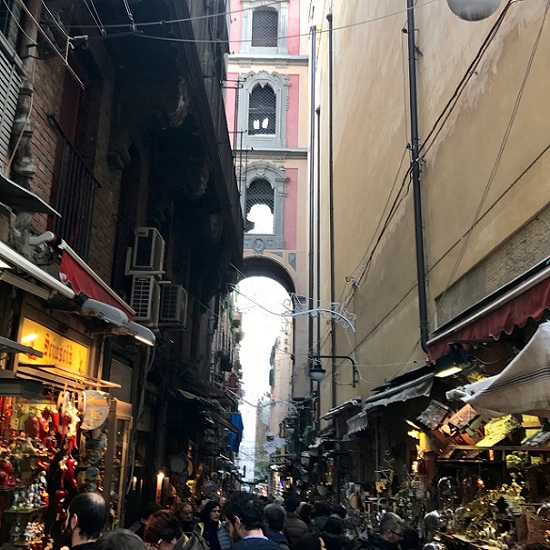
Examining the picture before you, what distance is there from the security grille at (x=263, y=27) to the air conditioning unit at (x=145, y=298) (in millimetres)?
26971

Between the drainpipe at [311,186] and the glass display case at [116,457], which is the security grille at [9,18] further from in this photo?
the drainpipe at [311,186]

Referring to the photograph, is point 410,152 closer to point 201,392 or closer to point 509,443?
point 509,443

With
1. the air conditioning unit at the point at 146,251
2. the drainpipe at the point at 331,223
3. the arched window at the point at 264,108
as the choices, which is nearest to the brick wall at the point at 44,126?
the air conditioning unit at the point at 146,251

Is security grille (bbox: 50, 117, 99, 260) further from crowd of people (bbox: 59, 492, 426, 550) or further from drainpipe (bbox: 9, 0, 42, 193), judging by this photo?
crowd of people (bbox: 59, 492, 426, 550)

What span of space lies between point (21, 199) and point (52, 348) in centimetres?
209

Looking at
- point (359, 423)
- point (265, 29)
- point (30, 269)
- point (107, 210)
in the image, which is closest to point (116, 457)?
point (107, 210)

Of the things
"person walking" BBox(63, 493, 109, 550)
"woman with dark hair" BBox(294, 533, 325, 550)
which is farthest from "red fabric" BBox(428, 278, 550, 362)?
"person walking" BBox(63, 493, 109, 550)

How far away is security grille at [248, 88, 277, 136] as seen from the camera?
32281 mm

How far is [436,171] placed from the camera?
909cm

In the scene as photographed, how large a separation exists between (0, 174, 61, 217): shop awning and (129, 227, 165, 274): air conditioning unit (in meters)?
4.66

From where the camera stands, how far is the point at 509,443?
6.43m

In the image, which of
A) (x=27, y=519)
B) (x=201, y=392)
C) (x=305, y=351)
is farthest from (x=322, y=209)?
(x=27, y=519)

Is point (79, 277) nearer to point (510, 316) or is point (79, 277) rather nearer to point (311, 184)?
point (510, 316)

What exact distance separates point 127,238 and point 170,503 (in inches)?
241
